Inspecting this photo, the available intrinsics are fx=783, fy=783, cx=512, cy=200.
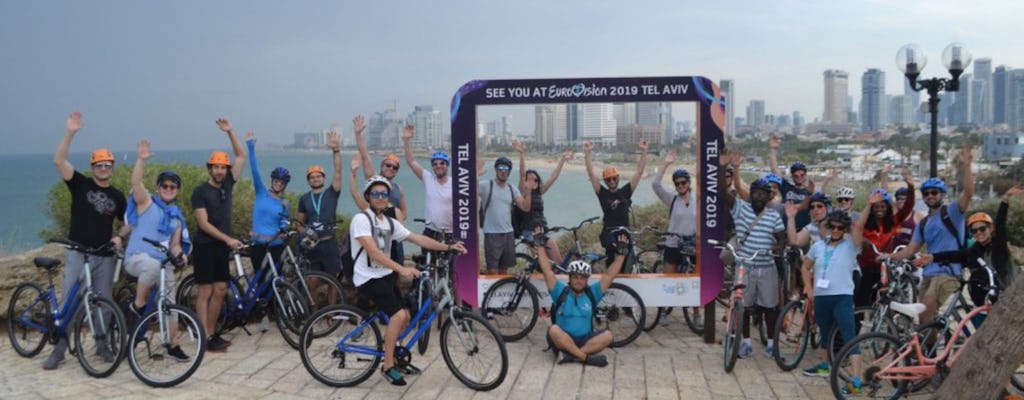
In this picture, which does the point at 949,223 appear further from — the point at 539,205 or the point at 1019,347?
the point at 539,205

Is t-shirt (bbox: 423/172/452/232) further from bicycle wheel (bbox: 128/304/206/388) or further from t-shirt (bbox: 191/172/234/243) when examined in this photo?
bicycle wheel (bbox: 128/304/206/388)

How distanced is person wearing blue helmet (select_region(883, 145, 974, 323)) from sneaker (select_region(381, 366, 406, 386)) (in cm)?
405

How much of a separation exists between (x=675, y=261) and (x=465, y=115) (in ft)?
8.54

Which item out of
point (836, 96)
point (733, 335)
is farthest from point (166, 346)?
point (836, 96)

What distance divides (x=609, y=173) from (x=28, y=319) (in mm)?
5540

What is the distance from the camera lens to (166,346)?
20.5 feet

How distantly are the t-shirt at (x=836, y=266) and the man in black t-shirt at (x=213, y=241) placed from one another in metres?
4.98

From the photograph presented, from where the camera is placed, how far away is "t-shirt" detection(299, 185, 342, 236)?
786cm

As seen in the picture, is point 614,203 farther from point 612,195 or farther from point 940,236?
point 940,236

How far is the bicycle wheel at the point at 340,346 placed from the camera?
6043 millimetres

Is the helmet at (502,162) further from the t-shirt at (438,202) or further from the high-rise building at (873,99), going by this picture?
Answer: the high-rise building at (873,99)

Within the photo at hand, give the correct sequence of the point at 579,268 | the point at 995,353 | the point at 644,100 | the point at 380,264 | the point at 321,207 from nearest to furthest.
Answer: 1. the point at 995,353
2. the point at 380,264
3. the point at 579,268
4. the point at 644,100
5. the point at 321,207

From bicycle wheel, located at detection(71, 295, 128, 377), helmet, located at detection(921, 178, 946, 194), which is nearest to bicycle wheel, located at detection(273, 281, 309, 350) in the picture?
bicycle wheel, located at detection(71, 295, 128, 377)

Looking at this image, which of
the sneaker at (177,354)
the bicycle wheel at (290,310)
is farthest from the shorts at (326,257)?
the sneaker at (177,354)
